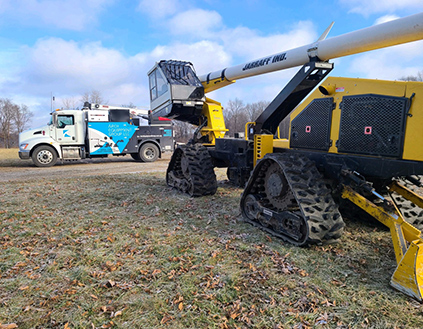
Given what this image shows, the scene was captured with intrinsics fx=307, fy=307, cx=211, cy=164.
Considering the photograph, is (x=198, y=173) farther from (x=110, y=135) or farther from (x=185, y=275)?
(x=110, y=135)

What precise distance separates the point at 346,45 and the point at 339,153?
70.3 inches

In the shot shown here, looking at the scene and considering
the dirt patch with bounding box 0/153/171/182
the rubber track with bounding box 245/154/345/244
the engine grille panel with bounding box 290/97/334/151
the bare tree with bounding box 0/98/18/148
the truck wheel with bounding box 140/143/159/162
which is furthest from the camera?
the bare tree with bounding box 0/98/18/148

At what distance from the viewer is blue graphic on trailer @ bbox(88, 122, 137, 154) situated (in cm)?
1600

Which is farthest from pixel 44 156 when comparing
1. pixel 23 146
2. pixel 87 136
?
pixel 87 136

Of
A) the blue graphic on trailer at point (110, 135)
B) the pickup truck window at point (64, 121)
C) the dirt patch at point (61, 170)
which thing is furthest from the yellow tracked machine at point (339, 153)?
the pickup truck window at point (64, 121)

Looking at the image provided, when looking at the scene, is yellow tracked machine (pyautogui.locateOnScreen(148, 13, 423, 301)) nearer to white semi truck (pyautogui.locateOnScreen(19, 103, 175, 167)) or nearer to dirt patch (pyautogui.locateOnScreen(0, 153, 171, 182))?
dirt patch (pyautogui.locateOnScreen(0, 153, 171, 182))

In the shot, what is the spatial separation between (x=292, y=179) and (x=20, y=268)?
3838mm

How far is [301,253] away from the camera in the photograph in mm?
4121

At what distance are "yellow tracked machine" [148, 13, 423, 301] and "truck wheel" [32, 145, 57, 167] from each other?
12354 millimetres

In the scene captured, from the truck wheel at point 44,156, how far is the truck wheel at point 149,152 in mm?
4478

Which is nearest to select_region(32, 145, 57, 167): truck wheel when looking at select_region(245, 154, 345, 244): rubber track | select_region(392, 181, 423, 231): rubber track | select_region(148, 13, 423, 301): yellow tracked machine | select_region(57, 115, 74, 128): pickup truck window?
select_region(57, 115, 74, 128): pickup truck window

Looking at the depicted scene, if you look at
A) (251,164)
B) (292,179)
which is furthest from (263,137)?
(292,179)

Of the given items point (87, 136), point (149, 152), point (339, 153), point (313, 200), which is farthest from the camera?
point (149, 152)

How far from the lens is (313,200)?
14.0ft
